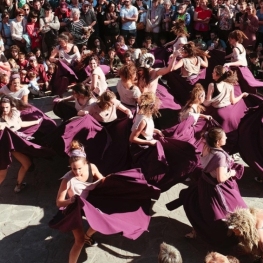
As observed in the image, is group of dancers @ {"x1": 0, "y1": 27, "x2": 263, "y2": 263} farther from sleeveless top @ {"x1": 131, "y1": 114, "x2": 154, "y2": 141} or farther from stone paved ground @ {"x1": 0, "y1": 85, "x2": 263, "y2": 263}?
stone paved ground @ {"x1": 0, "y1": 85, "x2": 263, "y2": 263}

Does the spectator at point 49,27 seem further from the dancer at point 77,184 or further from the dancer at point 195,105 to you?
the dancer at point 77,184

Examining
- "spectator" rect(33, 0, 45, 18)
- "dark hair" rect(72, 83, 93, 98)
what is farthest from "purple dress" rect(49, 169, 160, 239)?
"spectator" rect(33, 0, 45, 18)

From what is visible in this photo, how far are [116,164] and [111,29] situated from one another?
627 centimetres

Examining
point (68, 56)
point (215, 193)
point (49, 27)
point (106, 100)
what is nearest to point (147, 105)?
point (106, 100)

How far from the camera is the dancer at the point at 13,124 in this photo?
6570mm

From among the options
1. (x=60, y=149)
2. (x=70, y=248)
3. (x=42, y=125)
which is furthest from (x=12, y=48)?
(x=70, y=248)

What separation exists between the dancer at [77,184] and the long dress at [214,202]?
131cm

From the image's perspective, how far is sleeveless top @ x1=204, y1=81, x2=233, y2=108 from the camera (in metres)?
7.28

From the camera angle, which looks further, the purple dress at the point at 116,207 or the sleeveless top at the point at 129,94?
the sleeveless top at the point at 129,94

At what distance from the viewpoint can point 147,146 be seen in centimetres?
624

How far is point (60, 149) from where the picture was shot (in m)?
6.82

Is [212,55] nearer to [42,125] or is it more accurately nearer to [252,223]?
[42,125]

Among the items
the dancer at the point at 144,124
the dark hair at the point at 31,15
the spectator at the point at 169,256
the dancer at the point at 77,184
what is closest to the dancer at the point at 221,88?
the dancer at the point at 144,124

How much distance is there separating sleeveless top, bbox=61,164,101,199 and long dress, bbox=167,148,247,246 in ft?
4.36
